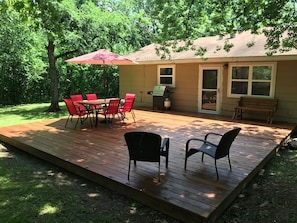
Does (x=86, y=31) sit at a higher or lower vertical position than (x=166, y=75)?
higher

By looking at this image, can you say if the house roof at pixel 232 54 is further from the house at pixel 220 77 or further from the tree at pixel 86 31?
the tree at pixel 86 31

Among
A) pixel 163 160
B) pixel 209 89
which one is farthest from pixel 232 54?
pixel 163 160

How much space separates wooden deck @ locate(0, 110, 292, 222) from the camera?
302cm

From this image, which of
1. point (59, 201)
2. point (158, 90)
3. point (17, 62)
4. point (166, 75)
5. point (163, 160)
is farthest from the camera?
point (17, 62)

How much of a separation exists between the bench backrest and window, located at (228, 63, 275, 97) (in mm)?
273

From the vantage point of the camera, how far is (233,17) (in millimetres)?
6734

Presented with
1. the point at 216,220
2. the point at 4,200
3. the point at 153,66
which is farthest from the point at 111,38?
the point at 216,220

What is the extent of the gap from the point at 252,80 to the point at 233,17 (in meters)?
2.44

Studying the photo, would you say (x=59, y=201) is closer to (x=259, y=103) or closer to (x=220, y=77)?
(x=259, y=103)

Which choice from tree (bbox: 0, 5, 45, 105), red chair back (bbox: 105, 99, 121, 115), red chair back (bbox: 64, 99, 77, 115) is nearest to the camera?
red chair back (bbox: 64, 99, 77, 115)

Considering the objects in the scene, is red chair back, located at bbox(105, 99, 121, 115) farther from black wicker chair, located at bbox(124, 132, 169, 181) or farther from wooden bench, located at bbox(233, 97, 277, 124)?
wooden bench, located at bbox(233, 97, 277, 124)

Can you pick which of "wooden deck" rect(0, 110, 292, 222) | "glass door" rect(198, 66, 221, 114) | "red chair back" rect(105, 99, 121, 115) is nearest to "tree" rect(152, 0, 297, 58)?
"glass door" rect(198, 66, 221, 114)

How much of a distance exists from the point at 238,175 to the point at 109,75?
46.7ft

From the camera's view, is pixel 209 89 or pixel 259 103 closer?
pixel 259 103
